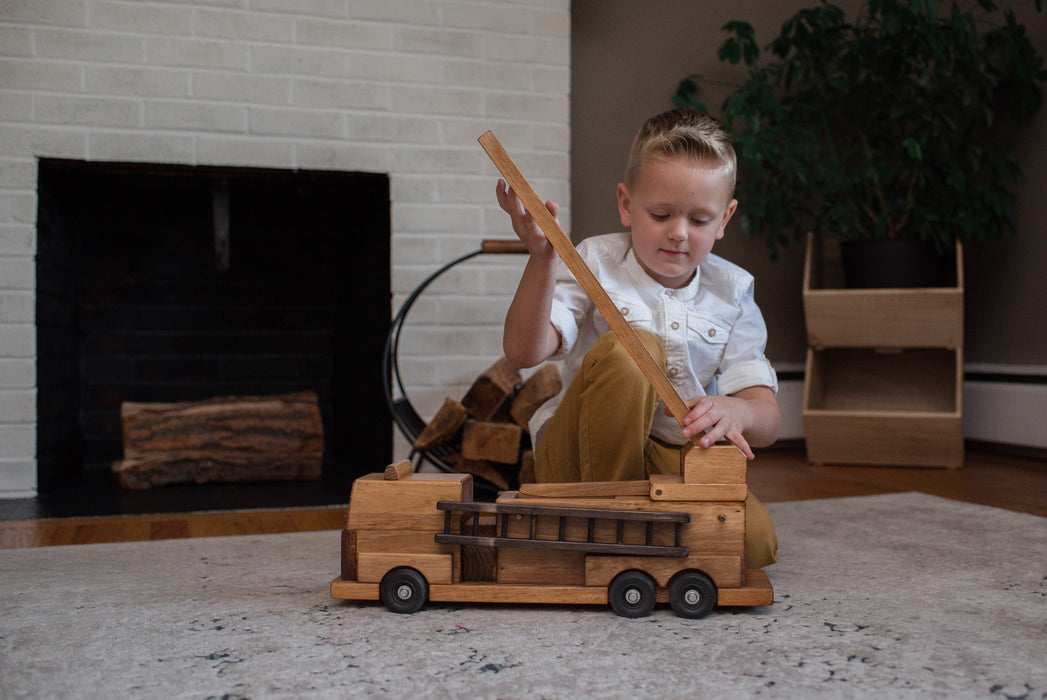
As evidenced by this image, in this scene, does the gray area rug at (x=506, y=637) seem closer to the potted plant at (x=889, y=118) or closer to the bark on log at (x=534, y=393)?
→ the bark on log at (x=534, y=393)

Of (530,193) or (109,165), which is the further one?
(109,165)

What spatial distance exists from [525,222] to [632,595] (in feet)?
1.47

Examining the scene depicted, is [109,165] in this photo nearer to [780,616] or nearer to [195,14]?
[195,14]

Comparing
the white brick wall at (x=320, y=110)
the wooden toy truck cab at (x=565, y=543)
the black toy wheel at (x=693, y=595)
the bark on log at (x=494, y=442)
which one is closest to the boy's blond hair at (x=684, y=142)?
the wooden toy truck cab at (x=565, y=543)

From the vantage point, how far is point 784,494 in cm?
197

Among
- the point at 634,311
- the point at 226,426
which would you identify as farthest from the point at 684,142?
the point at 226,426

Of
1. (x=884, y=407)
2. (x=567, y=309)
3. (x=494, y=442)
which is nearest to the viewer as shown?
(x=567, y=309)

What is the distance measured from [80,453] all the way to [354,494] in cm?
161

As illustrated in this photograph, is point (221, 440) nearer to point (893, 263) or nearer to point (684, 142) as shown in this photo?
point (684, 142)

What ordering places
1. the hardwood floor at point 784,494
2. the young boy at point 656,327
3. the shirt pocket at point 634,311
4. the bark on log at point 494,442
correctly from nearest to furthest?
1. the young boy at point 656,327
2. the shirt pocket at point 634,311
3. the hardwood floor at point 784,494
4. the bark on log at point 494,442

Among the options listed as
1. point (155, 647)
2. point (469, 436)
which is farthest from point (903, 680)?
point (469, 436)

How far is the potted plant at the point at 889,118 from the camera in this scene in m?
2.35

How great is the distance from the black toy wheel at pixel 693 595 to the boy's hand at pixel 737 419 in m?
0.16

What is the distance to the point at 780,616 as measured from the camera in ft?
3.32
